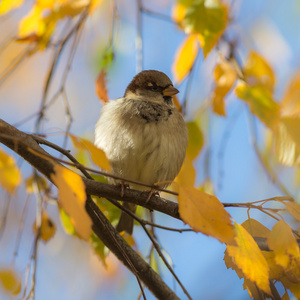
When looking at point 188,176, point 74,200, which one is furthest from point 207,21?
point 74,200

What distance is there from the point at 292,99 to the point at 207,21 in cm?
67

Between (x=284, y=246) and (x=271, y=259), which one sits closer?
(x=284, y=246)

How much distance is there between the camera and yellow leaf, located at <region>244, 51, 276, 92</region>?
2.38m

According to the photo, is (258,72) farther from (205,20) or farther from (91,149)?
(91,149)

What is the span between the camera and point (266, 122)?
196 cm

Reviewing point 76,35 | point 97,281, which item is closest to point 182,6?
point 76,35

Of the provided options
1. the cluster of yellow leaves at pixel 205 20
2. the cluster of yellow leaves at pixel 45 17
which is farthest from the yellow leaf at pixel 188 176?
the cluster of yellow leaves at pixel 45 17

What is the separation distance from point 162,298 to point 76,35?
1.59 metres

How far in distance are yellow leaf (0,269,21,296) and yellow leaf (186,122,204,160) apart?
123cm

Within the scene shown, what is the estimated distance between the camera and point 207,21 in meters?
2.18

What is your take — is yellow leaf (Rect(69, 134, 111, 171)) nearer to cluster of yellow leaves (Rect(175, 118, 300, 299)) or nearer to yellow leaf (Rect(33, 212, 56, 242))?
cluster of yellow leaves (Rect(175, 118, 300, 299))

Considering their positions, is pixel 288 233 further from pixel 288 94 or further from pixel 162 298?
pixel 288 94

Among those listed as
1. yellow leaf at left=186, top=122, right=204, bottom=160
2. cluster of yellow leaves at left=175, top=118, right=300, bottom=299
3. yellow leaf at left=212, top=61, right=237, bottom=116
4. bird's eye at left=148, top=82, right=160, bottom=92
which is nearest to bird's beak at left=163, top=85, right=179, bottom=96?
bird's eye at left=148, top=82, right=160, bottom=92

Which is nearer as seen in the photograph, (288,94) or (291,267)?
(291,267)
